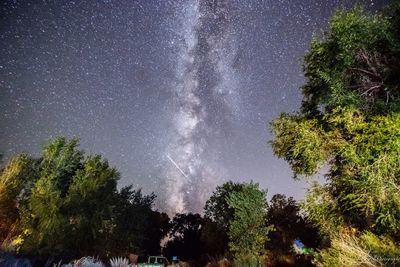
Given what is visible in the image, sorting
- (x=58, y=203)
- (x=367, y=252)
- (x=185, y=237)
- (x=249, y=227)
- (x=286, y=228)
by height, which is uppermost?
(x=185, y=237)

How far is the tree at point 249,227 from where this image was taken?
74.5ft

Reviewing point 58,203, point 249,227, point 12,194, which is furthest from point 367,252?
point 12,194

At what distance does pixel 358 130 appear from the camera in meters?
10.4

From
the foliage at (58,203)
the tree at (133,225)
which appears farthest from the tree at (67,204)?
the tree at (133,225)

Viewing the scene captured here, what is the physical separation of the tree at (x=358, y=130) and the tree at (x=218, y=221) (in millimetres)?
31754

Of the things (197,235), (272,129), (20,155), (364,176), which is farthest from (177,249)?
(364,176)

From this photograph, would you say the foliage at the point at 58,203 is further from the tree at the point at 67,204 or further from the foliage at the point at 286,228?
the foliage at the point at 286,228

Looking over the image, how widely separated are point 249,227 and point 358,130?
15931 millimetres

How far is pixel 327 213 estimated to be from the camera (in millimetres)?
11758

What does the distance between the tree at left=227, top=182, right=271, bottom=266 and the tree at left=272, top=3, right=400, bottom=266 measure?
1159 centimetres

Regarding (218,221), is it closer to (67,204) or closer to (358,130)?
(67,204)

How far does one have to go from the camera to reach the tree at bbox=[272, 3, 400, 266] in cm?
925

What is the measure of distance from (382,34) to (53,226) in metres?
24.2

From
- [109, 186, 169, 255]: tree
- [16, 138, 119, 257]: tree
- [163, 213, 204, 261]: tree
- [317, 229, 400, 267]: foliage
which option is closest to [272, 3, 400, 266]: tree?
[317, 229, 400, 267]: foliage
